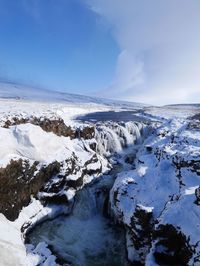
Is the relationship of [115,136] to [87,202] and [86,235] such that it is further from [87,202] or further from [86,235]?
[86,235]

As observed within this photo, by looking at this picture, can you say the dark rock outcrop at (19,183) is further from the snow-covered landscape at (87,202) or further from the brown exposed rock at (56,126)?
the brown exposed rock at (56,126)

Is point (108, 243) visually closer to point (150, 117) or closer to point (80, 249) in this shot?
point (80, 249)

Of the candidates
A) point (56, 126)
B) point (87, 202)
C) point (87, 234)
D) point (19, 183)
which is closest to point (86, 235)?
point (87, 234)

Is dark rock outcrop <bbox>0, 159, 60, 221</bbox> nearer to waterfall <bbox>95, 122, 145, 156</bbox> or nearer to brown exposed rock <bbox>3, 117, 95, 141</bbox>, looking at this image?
brown exposed rock <bbox>3, 117, 95, 141</bbox>

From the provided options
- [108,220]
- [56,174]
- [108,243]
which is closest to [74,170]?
[56,174]

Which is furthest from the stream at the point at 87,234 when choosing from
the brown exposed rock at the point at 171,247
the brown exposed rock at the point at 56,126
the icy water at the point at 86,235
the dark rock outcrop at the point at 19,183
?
the brown exposed rock at the point at 56,126
